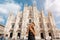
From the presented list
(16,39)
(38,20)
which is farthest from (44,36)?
(16,39)

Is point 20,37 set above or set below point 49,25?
below

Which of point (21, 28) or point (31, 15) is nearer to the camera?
point (21, 28)

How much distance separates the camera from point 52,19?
48.9m

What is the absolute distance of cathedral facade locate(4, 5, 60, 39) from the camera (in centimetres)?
4458

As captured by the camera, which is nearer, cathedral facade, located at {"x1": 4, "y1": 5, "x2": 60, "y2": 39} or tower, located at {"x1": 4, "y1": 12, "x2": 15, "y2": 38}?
cathedral facade, located at {"x1": 4, "y1": 5, "x2": 60, "y2": 39}

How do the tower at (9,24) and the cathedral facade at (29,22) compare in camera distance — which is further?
the tower at (9,24)

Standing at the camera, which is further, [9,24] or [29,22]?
[29,22]

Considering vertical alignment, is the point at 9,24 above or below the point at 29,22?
below

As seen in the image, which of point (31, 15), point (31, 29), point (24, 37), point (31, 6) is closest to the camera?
point (31, 29)

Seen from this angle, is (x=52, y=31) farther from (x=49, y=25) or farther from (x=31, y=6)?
(x=31, y=6)

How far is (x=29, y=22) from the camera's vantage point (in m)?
48.2

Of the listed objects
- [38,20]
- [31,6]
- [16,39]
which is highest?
[31,6]

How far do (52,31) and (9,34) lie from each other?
1943 centimetres

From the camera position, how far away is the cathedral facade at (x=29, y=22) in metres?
44.6
